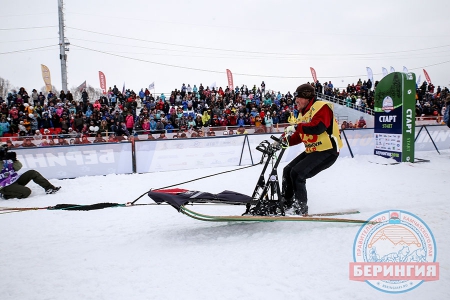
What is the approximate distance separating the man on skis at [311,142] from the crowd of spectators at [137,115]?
254 inches

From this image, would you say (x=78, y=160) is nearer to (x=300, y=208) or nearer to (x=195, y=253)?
(x=195, y=253)

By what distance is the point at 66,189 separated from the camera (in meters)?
7.24

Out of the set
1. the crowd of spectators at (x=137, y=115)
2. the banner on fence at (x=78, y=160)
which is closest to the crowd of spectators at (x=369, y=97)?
the crowd of spectators at (x=137, y=115)

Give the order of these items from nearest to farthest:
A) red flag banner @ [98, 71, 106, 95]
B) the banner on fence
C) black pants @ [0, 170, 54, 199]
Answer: black pants @ [0, 170, 54, 199] < the banner on fence < red flag banner @ [98, 71, 106, 95]

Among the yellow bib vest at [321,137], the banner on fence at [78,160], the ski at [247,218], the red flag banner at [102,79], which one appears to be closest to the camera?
the ski at [247,218]

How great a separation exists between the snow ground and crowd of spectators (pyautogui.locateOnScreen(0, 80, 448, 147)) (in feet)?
18.1

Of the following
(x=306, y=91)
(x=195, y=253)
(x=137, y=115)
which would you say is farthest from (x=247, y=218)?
(x=137, y=115)

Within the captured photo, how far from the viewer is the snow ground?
2.54 m

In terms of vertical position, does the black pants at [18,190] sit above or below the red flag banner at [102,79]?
below

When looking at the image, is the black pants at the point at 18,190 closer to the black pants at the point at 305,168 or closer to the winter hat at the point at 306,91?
the black pants at the point at 305,168

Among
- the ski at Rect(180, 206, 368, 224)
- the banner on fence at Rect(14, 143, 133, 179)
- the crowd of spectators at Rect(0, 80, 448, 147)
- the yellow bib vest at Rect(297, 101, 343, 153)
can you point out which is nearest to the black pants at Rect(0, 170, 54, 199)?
the banner on fence at Rect(14, 143, 133, 179)

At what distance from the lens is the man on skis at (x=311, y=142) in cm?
402

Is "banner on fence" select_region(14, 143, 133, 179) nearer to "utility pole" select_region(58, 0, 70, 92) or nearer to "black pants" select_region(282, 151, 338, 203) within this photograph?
"black pants" select_region(282, 151, 338, 203)

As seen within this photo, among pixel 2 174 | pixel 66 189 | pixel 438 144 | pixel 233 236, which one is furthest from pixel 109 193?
pixel 438 144
